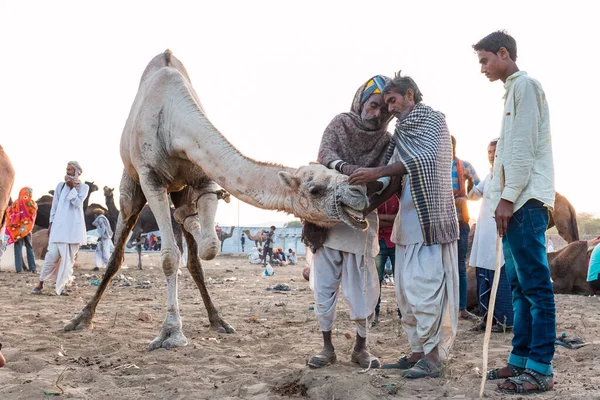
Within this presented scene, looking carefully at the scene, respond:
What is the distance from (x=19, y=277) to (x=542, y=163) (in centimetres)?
1215

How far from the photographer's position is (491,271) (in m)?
5.99

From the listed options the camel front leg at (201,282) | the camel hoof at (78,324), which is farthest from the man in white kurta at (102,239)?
the camel front leg at (201,282)

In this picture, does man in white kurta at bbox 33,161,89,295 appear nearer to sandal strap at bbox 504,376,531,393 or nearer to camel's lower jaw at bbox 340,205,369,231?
camel's lower jaw at bbox 340,205,369,231

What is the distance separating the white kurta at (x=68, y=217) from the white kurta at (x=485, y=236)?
6.59 metres

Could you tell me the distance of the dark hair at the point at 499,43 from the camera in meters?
3.70

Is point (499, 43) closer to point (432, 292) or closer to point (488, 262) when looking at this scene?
point (432, 292)

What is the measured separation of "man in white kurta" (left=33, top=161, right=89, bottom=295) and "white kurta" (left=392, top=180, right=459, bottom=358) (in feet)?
22.4

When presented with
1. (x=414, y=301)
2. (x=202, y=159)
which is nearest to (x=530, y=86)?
(x=414, y=301)

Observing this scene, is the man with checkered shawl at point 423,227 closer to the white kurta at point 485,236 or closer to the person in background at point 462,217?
the white kurta at point 485,236

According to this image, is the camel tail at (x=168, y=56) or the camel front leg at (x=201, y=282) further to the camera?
the camel tail at (x=168, y=56)

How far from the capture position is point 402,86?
4.07 m

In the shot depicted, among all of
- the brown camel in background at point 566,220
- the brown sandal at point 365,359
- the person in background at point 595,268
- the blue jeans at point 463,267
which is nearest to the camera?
the brown sandal at point 365,359

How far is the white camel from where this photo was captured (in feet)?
12.6

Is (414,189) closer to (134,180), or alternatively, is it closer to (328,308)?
(328,308)
